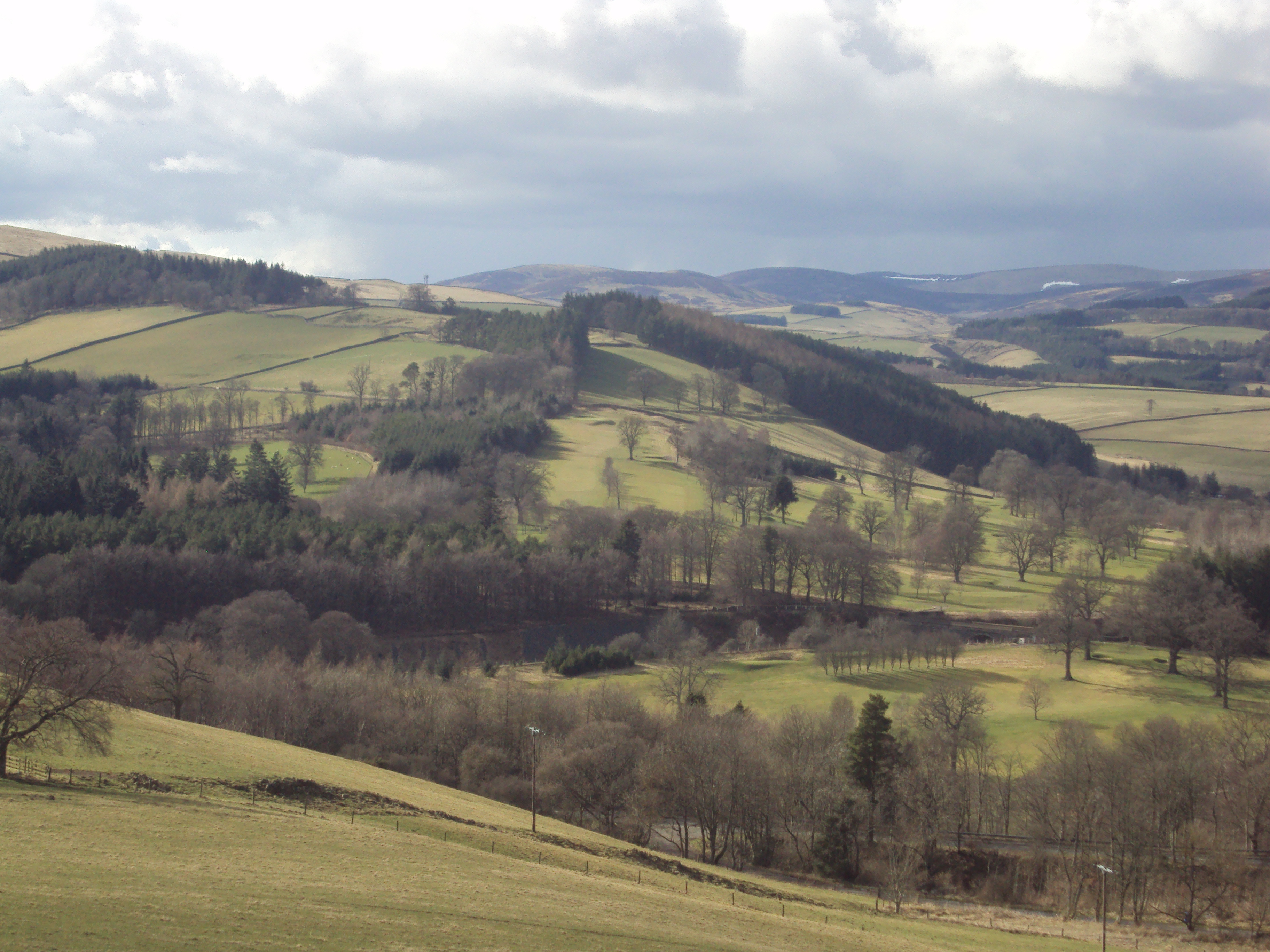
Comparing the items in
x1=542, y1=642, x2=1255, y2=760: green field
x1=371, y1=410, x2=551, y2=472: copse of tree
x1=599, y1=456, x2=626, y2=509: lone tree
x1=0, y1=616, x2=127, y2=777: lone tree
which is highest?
x1=371, y1=410, x2=551, y2=472: copse of tree

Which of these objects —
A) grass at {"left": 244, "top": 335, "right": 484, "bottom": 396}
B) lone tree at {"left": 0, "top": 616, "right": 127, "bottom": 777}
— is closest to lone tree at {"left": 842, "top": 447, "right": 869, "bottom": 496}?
grass at {"left": 244, "top": 335, "right": 484, "bottom": 396}

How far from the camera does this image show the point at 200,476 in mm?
121938

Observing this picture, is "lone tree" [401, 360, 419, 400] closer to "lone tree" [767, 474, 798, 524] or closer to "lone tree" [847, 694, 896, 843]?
"lone tree" [767, 474, 798, 524]

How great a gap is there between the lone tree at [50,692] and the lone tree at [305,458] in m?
90.6

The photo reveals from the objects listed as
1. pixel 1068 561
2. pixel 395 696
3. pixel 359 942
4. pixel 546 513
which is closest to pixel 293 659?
pixel 395 696

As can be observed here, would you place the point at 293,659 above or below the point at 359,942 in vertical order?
below

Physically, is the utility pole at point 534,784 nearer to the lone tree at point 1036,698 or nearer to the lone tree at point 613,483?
the lone tree at point 1036,698

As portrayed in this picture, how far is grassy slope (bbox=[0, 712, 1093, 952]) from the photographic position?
23.9 m

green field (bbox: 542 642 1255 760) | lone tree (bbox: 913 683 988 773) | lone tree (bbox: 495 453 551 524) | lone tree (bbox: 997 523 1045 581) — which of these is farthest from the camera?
lone tree (bbox: 495 453 551 524)

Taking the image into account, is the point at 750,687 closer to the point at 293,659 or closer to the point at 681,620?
the point at 681,620

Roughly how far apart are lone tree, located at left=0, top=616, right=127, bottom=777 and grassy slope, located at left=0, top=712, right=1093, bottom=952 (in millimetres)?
1316

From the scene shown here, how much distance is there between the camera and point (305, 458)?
427ft

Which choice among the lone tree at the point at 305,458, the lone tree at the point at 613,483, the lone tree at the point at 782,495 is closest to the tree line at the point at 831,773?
→ the lone tree at the point at 613,483

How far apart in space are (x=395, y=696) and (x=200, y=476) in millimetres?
67683
